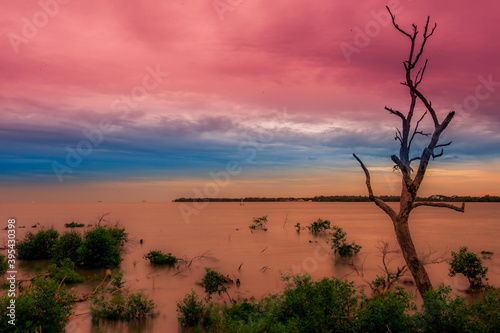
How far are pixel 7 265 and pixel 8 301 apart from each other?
1030cm

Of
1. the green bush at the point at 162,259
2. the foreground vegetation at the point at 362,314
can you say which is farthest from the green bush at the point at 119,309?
the green bush at the point at 162,259

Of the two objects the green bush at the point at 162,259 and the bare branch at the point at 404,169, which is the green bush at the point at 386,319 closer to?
the bare branch at the point at 404,169

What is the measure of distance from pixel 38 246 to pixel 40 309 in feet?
57.7

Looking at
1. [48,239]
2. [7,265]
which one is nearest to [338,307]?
[7,265]

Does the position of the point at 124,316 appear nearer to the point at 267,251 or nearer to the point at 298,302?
the point at 298,302

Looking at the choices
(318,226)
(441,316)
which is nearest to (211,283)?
(441,316)

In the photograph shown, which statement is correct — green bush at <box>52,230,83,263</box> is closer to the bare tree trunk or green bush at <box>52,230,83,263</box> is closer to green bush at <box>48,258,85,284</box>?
green bush at <box>48,258,85,284</box>

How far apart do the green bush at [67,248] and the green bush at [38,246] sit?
3723mm

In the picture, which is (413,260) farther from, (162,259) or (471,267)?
(162,259)

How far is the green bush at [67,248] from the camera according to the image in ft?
69.1

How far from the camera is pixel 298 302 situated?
927 centimetres

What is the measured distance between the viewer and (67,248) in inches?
845

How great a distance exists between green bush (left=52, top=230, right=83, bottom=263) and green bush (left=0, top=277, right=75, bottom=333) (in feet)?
37.4

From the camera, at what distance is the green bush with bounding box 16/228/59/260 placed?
2430cm
